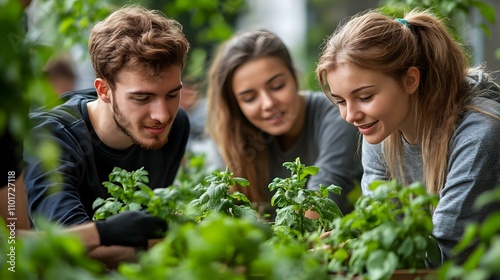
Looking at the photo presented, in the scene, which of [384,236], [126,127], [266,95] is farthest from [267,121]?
[384,236]

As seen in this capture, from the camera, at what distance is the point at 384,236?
119cm

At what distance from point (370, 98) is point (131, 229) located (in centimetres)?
89

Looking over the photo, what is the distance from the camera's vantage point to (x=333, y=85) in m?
2.03

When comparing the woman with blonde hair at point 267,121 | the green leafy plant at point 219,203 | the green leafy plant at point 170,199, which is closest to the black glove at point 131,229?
the green leafy plant at point 170,199

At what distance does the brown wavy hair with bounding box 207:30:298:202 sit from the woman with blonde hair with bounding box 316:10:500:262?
832mm

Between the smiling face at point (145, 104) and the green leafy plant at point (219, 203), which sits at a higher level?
the smiling face at point (145, 104)

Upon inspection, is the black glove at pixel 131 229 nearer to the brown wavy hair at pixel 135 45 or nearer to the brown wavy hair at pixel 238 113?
the brown wavy hair at pixel 135 45

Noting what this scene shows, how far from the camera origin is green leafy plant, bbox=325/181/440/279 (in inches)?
46.7

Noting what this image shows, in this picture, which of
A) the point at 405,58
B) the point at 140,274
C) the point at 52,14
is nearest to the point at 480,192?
the point at 405,58

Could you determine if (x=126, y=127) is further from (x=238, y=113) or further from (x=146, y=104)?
(x=238, y=113)

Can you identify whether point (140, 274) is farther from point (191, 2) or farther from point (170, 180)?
point (191, 2)

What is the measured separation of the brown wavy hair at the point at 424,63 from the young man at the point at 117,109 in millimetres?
453

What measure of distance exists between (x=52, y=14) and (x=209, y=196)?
183cm

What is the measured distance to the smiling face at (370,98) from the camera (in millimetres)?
1988
